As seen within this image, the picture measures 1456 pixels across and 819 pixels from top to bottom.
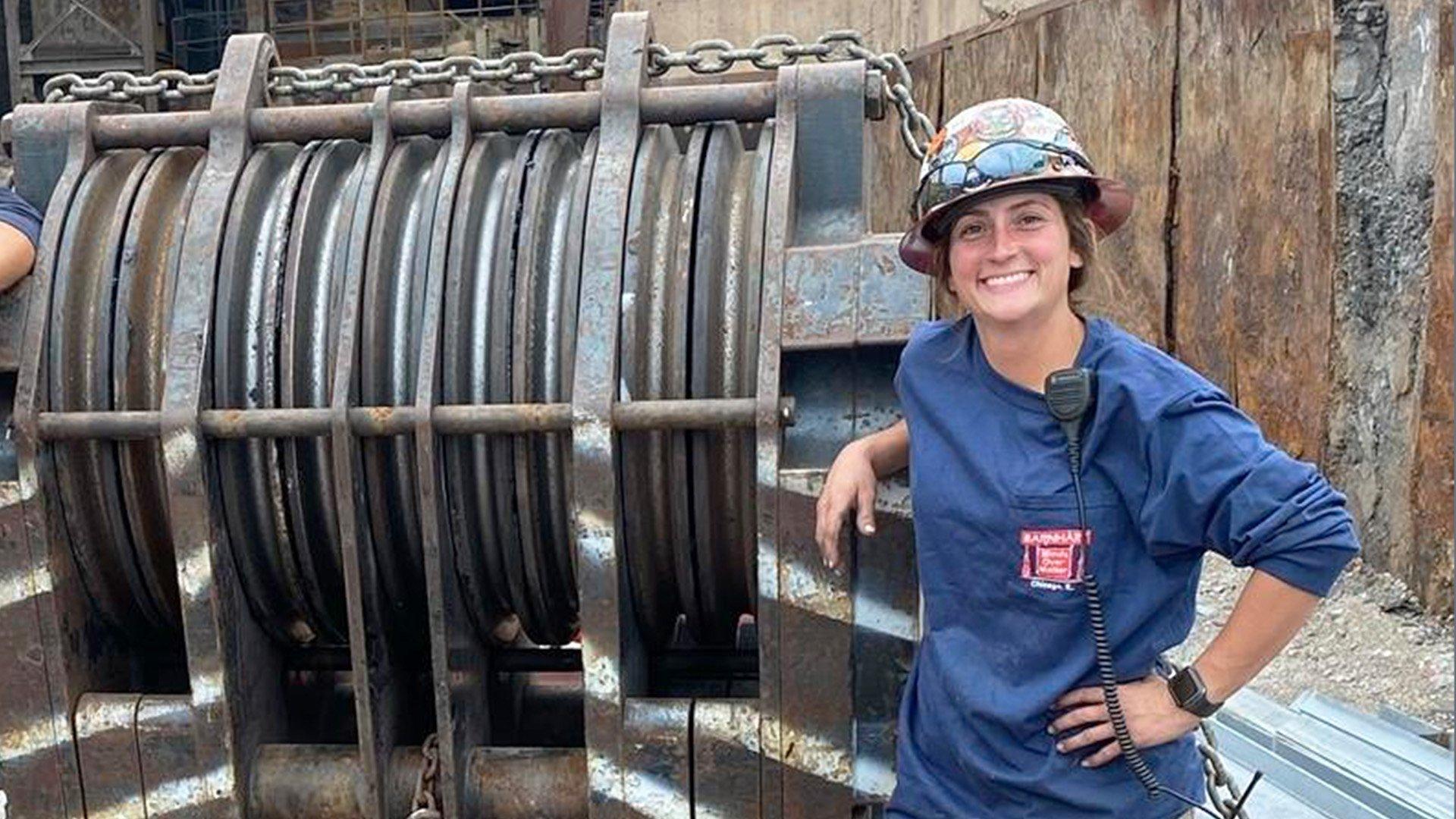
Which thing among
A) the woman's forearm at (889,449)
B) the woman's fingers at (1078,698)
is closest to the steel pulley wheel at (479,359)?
the woman's forearm at (889,449)

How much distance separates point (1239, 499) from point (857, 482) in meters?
0.63

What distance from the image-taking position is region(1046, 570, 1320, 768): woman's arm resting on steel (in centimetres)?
201

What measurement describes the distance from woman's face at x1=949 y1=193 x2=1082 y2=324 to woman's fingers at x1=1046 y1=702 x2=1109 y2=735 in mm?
559

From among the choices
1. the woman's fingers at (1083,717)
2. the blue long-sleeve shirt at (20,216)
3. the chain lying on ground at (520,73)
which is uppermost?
the chain lying on ground at (520,73)

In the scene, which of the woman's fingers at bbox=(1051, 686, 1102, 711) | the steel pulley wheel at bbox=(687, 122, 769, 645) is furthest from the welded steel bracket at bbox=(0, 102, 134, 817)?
the woman's fingers at bbox=(1051, 686, 1102, 711)

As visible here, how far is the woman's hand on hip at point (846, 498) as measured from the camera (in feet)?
7.78

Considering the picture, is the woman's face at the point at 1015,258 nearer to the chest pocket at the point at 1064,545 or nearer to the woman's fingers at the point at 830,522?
the chest pocket at the point at 1064,545

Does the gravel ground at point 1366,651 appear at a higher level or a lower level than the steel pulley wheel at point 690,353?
lower

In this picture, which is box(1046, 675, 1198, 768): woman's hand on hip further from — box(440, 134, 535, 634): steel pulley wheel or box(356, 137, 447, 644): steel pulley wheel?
box(356, 137, 447, 644): steel pulley wheel

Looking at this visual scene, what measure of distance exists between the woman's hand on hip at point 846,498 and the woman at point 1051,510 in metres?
0.12

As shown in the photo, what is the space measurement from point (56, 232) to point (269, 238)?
0.38 m

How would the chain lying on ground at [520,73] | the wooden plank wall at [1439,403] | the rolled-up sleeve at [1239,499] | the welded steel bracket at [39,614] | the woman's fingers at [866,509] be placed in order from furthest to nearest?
1. the wooden plank wall at [1439,403]
2. the chain lying on ground at [520,73]
3. the welded steel bracket at [39,614]
4. the woman's fingers at [866,509]
5. the rolled-up sleeve at [1239,499]

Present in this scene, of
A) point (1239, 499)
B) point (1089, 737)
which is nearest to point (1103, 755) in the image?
point (1089, 737)

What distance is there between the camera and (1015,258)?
2.12 metres
